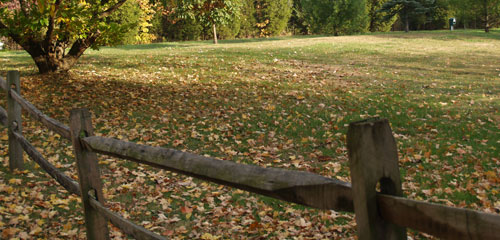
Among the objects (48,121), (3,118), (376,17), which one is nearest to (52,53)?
(3,118)

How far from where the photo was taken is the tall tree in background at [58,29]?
985 cm

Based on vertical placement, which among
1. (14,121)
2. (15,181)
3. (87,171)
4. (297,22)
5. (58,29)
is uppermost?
(297,22)

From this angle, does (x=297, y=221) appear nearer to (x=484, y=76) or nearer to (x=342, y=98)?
(x=342, y=98)

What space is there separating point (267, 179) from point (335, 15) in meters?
33.7

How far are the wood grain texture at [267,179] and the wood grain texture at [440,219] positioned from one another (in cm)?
17

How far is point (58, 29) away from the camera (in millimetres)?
11094

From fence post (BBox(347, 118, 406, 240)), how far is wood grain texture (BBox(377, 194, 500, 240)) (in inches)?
2.2

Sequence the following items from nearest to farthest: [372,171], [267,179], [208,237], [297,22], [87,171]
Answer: [372,171] → [267,179] → [87,171] → [208,237] → [297,22]

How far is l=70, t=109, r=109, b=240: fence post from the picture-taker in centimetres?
354

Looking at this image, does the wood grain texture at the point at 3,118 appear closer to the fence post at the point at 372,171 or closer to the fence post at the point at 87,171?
the fence post at the point at 87,171

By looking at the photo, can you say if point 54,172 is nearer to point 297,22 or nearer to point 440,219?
point 440,219

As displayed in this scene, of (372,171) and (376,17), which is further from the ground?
(376,17)

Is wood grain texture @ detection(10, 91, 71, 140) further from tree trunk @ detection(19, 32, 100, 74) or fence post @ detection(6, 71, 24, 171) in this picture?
tree trunk @ detection(19, 32, 100, 74)

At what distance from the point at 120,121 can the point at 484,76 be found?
13.6m
